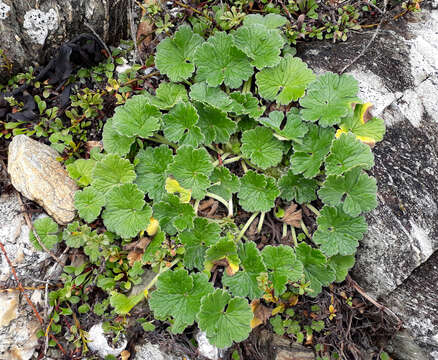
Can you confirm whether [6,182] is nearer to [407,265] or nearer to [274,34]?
[274,34]

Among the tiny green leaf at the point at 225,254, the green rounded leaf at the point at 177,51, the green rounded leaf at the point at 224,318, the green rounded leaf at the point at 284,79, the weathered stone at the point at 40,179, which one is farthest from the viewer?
the green rounded leaf at the point at 177,51

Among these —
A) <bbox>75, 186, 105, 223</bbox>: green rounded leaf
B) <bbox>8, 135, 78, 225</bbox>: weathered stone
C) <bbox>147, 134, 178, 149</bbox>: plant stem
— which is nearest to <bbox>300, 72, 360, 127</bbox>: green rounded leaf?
<bbox>147, 134, 178, 149</bbox>: plant stem

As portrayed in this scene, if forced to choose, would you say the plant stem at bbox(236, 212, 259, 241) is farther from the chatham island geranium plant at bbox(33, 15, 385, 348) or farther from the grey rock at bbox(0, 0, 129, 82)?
the grey rock at bbox(0, 0, 129, 82)

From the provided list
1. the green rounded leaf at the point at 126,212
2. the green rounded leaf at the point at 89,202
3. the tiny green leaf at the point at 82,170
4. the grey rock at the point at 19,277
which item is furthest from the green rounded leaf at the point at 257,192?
the grey rock at the point at 19,277

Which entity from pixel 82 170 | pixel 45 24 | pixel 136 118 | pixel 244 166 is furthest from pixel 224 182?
pixel 45 24

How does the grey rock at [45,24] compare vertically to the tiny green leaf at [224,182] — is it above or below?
above

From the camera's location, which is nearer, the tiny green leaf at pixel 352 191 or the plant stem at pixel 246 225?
the tiny green leaf at pixel 352 191

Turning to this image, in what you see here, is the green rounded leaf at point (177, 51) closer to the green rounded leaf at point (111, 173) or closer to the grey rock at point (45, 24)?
the grey rock at point (45, 24)
